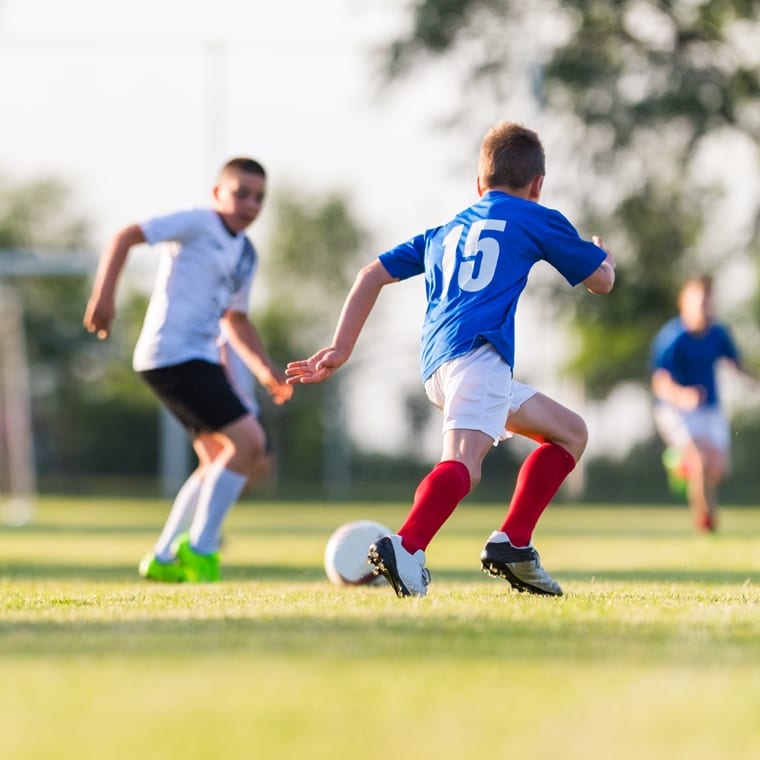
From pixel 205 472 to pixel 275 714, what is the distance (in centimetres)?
562

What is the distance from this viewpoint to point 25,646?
407cm

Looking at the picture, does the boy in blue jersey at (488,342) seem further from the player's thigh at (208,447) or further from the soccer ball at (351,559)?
the player's thigh at (208,447)

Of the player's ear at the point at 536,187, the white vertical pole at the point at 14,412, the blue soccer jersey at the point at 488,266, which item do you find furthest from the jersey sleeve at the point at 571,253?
the white vertical pole at the point at 14,412

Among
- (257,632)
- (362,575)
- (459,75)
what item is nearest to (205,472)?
(362,575)

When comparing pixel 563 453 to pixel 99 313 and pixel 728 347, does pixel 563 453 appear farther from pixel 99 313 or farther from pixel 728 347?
pixel 728 347

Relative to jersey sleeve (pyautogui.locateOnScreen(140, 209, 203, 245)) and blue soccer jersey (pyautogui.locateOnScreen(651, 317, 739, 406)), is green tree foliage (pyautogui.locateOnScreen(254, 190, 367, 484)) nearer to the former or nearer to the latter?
blue soccer jersey (pyautogui.locateOnScreen(651, 317, 739, 406))

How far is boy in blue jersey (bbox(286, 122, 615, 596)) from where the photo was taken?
18.4ft

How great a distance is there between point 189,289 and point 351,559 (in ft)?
5.84

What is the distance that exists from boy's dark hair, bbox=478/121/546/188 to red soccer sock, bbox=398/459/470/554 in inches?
43.6

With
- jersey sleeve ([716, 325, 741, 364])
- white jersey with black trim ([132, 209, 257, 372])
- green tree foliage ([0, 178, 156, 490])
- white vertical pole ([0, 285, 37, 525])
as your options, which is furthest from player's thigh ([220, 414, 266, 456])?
green tree foliage ([0, 178, 156, 490])

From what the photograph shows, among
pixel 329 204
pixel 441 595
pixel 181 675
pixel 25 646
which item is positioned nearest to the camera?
pixel 181 675

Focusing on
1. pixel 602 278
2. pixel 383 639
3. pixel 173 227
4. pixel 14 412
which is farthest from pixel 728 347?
pixel 14 412

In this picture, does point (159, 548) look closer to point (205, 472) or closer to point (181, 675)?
point (205, 472)

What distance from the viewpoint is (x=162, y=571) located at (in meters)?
7.86
